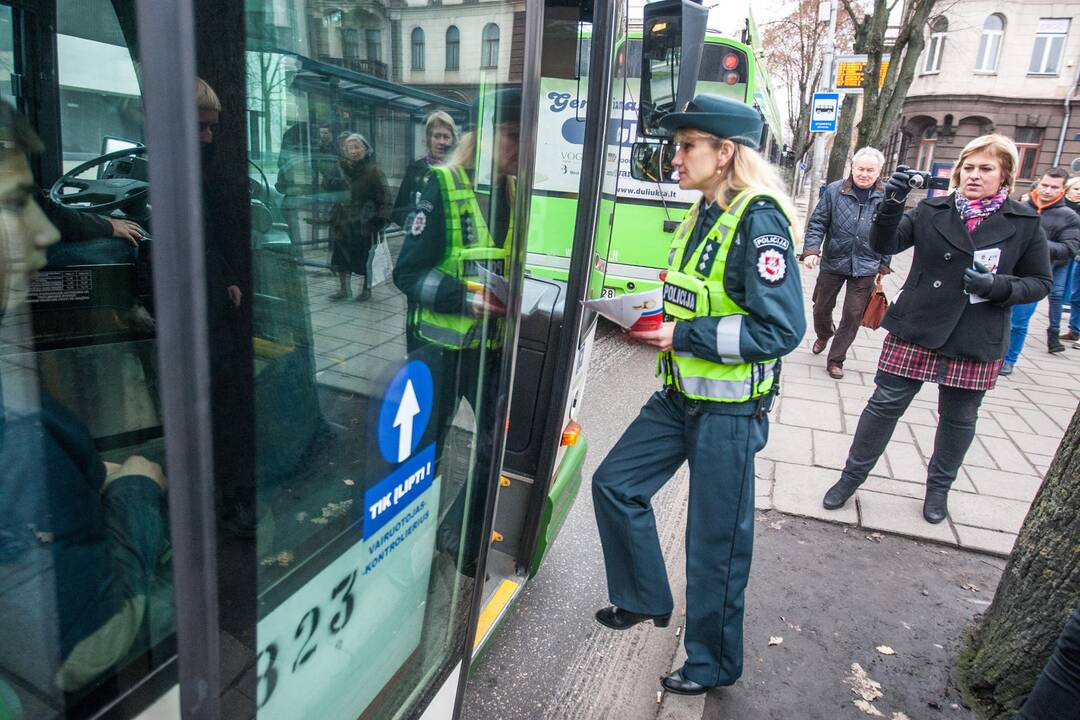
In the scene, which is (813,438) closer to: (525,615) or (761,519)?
(761,519)

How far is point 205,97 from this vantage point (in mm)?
752

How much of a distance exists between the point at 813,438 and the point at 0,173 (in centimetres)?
468


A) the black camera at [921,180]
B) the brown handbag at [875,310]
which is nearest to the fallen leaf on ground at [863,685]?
the black camera at [921,180]

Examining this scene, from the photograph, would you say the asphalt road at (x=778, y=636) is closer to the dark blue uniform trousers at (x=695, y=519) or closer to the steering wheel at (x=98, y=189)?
the dark blue uniform trousers at (x=695, y=519)

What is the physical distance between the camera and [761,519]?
3.72 m

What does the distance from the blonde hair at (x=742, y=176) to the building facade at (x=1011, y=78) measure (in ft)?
99.4

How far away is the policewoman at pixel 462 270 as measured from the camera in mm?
1303

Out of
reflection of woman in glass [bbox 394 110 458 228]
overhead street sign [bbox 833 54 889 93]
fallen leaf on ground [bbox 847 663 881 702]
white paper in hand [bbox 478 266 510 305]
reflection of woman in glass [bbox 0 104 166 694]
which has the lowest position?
fallen leaf on ground [bbox 847 663 881 702]

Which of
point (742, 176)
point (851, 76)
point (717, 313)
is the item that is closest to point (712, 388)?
point (717, 313)

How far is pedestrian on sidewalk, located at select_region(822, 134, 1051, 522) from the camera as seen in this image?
3189mm

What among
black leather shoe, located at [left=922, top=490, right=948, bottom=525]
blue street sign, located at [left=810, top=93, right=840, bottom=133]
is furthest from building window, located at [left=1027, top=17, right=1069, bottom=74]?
black leather shoe, located at [left=922, top=490, right=948, bottom=525]

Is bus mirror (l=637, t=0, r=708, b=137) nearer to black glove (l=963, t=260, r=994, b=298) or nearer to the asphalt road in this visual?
black glove (l=963, t=260, r=994, b=298)

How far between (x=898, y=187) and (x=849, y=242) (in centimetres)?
290

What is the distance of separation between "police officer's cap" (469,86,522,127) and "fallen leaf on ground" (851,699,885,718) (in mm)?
2271
